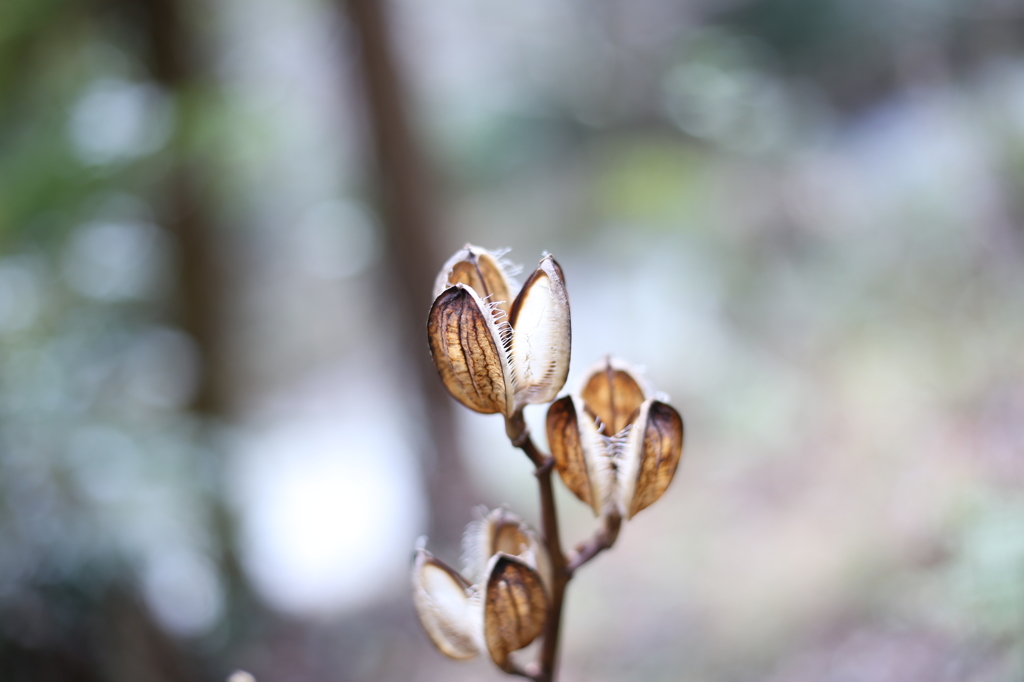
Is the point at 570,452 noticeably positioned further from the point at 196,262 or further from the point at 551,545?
the point at 196,262

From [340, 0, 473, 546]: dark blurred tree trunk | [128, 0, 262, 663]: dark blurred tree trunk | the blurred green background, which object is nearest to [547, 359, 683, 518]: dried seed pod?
the blurred green background

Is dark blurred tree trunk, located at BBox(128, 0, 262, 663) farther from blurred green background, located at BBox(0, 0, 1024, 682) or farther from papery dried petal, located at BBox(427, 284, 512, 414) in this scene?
papery dried petal, located at BBox(427, 284, 512, 414)

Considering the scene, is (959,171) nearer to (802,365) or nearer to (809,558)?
(802,365)

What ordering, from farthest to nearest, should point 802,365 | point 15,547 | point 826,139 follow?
point 826,139
point 802,365
point 15,547

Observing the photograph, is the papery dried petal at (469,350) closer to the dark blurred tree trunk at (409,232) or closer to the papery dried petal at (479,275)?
the papery dried petal at (479,275)

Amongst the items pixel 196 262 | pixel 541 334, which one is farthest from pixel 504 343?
pixel 196 262

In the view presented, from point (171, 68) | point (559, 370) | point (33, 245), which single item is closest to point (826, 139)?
point (171, 68)
